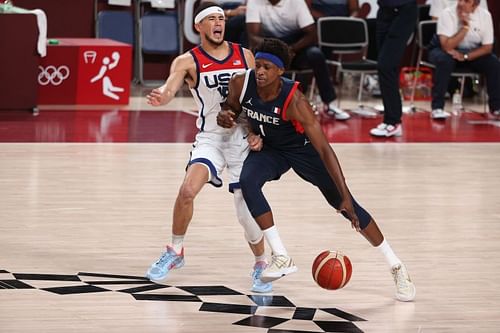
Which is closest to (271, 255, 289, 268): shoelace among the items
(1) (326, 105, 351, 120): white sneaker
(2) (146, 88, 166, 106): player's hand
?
(2) (146, 88, 166, 106): player's hand

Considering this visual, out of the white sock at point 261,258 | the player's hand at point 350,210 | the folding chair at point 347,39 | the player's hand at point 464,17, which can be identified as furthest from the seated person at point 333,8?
the player's hand at point 350,210

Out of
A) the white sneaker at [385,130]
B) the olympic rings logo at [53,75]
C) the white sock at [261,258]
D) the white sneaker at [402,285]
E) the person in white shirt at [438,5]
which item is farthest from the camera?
the person in white shirt at [438,5]

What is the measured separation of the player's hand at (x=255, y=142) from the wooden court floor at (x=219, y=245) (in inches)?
31.2

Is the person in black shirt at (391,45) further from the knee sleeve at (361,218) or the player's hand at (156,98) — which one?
the knee sleeve at (361,218)

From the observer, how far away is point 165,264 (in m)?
6.63

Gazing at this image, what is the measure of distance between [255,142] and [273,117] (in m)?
0.21

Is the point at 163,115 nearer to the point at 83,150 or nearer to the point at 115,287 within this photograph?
the point at 83,150

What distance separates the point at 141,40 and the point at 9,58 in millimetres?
3742

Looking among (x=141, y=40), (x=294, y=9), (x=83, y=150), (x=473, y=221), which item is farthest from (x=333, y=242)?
(x=141, y=40)

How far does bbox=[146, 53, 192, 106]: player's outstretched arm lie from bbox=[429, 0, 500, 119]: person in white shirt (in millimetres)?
7427

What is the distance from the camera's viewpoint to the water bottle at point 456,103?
48.5 ft

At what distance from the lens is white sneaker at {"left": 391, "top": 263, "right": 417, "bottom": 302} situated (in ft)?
20.6

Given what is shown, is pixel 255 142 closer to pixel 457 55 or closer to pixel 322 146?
pixel 322 146

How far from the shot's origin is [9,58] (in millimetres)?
12789
